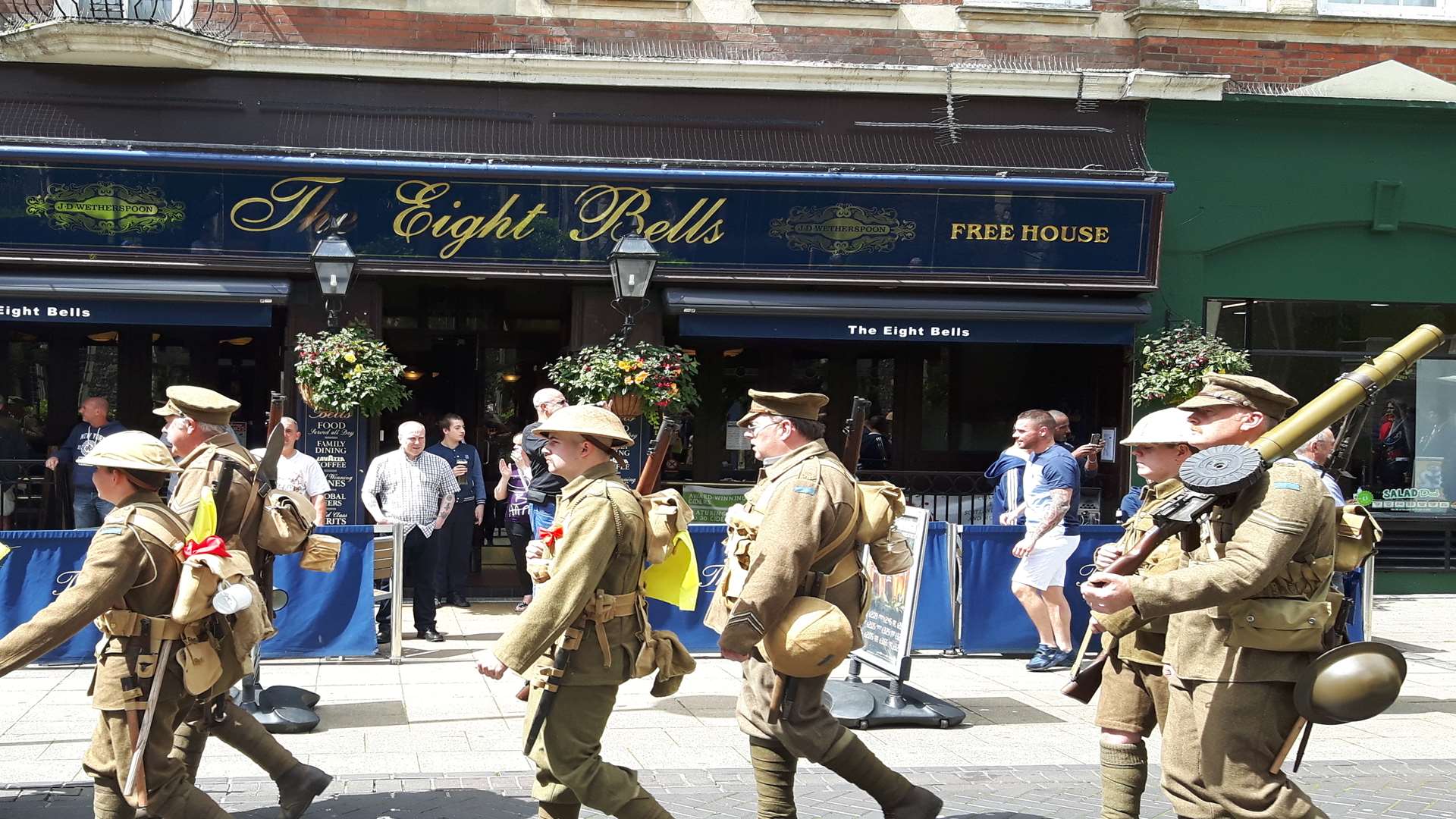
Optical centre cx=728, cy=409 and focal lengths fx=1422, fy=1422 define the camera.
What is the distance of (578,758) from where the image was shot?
5.05 m

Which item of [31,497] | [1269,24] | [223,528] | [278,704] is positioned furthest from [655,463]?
[1269,24]

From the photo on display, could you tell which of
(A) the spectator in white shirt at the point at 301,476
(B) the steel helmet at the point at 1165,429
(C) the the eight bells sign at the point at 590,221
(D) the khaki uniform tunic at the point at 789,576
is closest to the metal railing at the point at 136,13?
(C) the the eight bells sign at the point at 590,221

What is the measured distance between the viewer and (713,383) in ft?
47.1

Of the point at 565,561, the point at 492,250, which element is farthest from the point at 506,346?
the point at 565,561

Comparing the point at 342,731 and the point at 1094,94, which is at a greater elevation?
the point at 1094,94

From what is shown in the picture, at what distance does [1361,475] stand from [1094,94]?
15.6 ft

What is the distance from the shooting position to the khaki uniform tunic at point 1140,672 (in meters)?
5.43

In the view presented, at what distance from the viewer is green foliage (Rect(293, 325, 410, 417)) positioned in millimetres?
11805

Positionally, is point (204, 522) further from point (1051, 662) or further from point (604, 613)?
point (1051, 662)

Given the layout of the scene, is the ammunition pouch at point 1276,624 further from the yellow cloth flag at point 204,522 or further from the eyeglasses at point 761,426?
the yellow cloth flag at point 204,522

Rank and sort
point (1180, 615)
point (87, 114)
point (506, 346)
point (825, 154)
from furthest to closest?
point (506, 346), point (825, 154), point (87, 114), point (1180, 615)

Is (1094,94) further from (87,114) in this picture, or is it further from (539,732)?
(539,732)

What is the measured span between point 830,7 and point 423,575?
644 centimetres

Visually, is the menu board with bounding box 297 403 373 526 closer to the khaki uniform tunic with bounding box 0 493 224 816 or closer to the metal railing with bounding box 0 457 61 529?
the metal railing with bounding box 0 457 61 529
